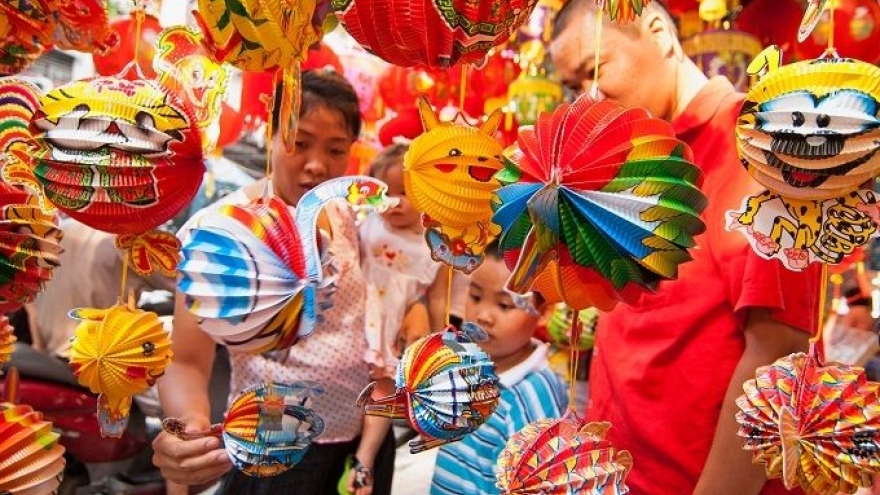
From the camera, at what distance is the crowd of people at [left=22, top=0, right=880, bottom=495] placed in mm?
881

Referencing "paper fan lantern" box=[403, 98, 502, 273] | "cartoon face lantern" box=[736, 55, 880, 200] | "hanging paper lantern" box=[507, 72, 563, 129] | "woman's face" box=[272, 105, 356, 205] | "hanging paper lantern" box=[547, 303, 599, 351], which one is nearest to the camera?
"cartoon face lantern" box=[736, 55, 880, 200]

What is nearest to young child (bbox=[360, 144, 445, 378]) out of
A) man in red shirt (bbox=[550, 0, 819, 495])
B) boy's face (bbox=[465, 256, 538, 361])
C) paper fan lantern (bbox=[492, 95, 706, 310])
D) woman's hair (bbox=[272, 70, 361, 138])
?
boy's face (bbox=[465, 256, 538, 361])

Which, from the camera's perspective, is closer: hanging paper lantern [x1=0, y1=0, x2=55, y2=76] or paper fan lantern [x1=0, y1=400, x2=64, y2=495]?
paper fan lantern [x1=0, y1=400, x2=64, y2=495]

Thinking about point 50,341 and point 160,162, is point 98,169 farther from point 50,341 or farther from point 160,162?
point 50,341

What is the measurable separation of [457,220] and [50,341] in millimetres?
1470

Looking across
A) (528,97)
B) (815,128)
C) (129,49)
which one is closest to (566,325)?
(528,97)

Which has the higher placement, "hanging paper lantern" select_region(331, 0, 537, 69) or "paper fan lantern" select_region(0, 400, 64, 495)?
"hanging paper lantern" select_region(331, 0, 537, 69)

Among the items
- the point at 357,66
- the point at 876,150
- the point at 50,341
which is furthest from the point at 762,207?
the point at 50,341

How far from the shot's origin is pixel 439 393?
766 mm

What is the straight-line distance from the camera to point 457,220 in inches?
31.6

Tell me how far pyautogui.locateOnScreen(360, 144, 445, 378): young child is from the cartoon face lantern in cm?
81

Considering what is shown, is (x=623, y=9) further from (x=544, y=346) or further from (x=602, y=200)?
(x=544, y=346)

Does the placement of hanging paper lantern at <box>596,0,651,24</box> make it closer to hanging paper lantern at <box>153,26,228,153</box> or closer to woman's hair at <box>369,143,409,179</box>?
hanging paper lantern at <box>153,26,228,153</box>

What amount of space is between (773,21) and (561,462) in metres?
1.44
